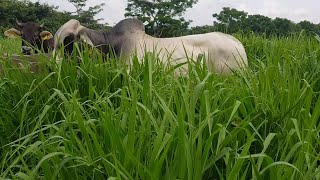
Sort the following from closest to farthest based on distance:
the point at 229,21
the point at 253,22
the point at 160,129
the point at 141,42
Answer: the point at 160,129, the point at 141,42, the point at 229,21, the point at 253,22

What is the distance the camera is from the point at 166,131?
160 cm

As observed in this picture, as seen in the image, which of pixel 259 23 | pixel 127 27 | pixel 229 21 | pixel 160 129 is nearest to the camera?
pixel 160 129

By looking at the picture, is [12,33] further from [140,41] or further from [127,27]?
[140,41]

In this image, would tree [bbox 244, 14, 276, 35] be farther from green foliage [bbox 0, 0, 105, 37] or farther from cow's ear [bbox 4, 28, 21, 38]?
green foliage [bbox 0, 0, 105, 37]

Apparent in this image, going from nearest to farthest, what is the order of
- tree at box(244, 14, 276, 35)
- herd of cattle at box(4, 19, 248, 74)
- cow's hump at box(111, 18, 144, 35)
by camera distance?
herd of cattle at box(4, 19, 248, 74), cow's hump at box(111, 18, 144, 35), tree at box(244, 14, 276, 35)

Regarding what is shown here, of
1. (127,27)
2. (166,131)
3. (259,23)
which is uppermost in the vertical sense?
(127,27)

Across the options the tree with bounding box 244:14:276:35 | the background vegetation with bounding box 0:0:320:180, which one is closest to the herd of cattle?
the background vegetation with bounding box 0:0:320:180

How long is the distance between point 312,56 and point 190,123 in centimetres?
145

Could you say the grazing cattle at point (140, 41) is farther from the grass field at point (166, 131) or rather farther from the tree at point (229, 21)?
the grass field at point (166, 131)

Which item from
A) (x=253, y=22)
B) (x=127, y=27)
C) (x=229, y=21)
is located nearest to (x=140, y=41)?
(x=127, y=27)

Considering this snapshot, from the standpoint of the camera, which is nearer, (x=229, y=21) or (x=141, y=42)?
(x=141, y=42)

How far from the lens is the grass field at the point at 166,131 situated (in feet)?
4.63

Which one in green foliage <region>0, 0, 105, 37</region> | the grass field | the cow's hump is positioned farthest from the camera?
green foliage <region>0, 0, 105, 37</region>

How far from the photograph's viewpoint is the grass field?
4.63 feet
